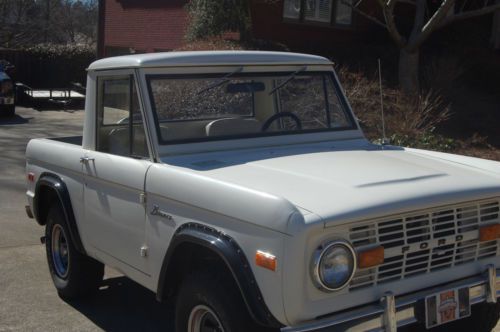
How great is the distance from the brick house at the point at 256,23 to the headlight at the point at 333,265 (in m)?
13.7

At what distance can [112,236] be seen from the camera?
4137 millimetres

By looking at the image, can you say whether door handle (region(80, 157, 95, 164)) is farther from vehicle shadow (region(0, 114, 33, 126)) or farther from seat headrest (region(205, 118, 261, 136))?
vehicle shadow (region(0, 114, 33, 126))

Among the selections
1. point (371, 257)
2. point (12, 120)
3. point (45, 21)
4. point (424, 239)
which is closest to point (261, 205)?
point (371, 257)

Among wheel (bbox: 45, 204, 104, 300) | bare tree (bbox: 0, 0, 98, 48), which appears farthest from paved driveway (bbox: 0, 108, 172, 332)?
bare tree (bbox: 0, 0, 98, 48)

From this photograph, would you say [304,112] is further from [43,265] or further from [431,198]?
[43,265]

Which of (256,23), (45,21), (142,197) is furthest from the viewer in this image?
(45,21)

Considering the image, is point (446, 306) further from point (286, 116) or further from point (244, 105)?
point (244, 105)

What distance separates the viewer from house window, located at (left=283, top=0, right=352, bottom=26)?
18.6 metres

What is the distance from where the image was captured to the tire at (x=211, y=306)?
3061 millimetres

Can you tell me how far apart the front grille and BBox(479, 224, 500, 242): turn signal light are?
0.03m

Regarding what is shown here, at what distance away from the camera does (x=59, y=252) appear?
520cm

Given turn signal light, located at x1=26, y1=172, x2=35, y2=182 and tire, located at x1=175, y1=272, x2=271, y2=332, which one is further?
turn signal light, located at x1=26, y1=172, x2=35, y2=182

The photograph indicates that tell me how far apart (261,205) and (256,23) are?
1530cm

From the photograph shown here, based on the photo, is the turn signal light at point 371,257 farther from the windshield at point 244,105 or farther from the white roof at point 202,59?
the white roof at point 202,59
